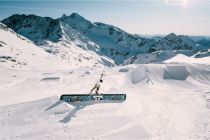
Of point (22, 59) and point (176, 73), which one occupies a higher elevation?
point (22, 59)

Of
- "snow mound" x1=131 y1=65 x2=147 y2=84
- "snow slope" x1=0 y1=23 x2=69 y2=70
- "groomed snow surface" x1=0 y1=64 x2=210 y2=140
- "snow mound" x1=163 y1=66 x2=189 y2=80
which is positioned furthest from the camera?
"snow slope" x1=0 y1=23 x2=69 y2=70

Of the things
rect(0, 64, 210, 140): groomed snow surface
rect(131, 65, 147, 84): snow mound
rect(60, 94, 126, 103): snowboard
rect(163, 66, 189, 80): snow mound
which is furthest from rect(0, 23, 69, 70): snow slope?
rect(60, 94, 126, 103): snowboard

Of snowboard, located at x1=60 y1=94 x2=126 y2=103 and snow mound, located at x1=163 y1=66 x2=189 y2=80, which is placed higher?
snow mound, located at x1=163 y1=66 x2=189 y2=80

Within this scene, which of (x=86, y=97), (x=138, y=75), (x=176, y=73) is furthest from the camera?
(x=138, y=75)

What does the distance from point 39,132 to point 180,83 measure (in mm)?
33660

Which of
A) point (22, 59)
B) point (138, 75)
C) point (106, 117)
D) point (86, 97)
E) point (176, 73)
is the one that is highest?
point (22, 59)

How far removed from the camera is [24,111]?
2659cm

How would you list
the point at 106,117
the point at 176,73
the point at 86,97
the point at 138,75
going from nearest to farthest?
the point at 106,117
the point at 86,97
the point at 176,73
the point at 138,75

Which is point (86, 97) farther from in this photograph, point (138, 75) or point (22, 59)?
point (22, 59)

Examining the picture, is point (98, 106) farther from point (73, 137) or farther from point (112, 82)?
point (112, 82)

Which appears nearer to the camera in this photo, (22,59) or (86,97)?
(86,97)

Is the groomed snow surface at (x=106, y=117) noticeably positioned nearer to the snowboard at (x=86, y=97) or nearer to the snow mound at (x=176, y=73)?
the snowboard at (x=86, y=97)

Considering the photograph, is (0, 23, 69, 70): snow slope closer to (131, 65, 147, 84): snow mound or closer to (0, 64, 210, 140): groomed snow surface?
(131, 65, 147, 84): snow mound

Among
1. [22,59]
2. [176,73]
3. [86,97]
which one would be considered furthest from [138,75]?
[22,59]
